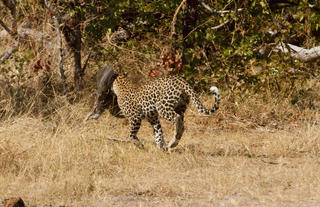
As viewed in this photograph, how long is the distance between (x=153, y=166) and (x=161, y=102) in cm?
97

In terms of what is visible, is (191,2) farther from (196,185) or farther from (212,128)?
(196,185)

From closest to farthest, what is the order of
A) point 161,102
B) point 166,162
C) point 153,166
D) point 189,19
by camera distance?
1. point 153,166
2. point 166,162
3. point 161,102
4. point 189,19

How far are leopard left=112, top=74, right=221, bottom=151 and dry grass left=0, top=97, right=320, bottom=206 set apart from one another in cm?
28

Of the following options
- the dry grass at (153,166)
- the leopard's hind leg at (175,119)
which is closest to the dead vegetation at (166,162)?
the dry grass at (153,166)

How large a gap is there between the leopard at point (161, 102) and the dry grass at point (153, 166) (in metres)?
0.28

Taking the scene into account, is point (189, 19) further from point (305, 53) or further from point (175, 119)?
point (175, 119)

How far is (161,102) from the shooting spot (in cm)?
676

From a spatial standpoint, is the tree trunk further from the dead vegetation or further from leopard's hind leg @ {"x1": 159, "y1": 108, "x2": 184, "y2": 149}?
leopard's hind leg @ {"x1": 159, "y1": 108, "x2": 184, "y2": 149}

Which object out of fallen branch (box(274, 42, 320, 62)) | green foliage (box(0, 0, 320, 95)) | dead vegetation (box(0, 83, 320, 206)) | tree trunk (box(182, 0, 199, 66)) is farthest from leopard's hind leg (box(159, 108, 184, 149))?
fallen branch (box(274, 42, 320, 62))

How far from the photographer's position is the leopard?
6668 millimetres

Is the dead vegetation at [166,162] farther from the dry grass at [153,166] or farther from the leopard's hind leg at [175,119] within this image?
the leopard's hind leg at [175,119]

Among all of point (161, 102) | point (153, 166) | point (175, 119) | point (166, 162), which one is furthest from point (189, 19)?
point (153, 166)

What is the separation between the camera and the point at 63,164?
237 inches

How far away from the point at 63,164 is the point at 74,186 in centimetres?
92
